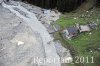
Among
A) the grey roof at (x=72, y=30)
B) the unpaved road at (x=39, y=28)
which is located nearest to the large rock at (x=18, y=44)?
the unpaved road at (x=39, y=28)

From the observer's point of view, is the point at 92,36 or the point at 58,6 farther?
the point at 58,6

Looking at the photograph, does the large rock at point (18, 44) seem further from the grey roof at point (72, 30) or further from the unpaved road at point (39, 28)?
the grey roof at point (72, 30)

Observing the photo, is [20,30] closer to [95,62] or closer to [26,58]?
[26,58]

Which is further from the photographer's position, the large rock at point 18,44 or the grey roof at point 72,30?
the grey roof at point 72,30

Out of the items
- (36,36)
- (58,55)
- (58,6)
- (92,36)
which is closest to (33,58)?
(58,55)

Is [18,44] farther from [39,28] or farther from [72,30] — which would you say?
[72,30]

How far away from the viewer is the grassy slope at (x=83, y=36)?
23994 millimetres

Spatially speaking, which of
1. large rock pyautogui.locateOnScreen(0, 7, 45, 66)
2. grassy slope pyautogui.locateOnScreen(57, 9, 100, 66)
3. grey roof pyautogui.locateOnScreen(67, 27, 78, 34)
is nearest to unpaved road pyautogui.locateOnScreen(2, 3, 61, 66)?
large rock pyautogui.locateOnScreen(0, 7, 45, 66)

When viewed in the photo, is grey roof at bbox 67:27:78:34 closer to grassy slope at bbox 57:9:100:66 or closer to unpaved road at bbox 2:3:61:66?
grassy slope at bbox 57:9:100:66

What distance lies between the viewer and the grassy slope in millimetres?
23994

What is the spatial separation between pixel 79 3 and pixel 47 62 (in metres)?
13.2

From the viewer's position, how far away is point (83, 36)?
26438mm

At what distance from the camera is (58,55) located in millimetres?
23719

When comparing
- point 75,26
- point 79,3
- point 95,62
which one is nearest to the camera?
point 95,62
